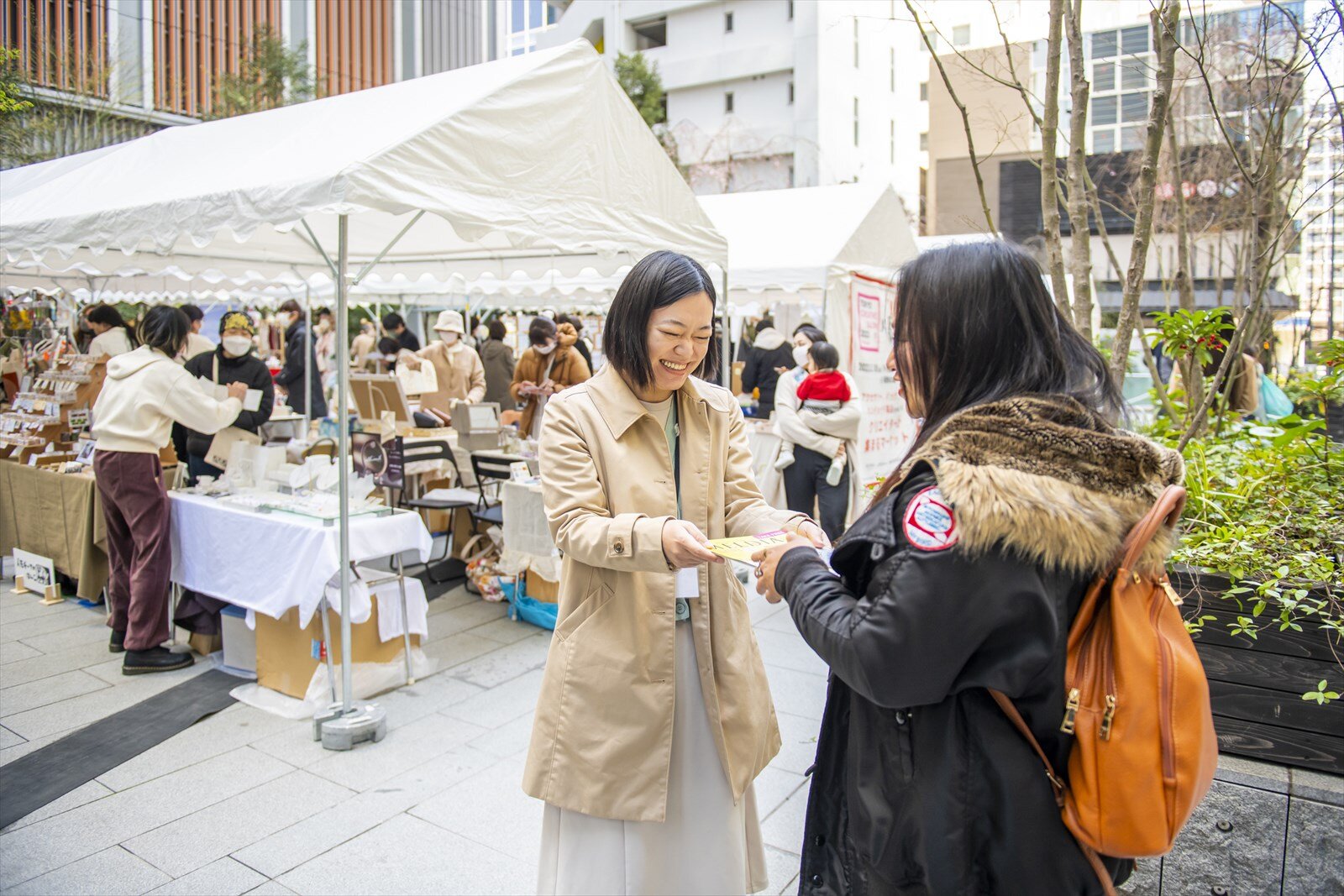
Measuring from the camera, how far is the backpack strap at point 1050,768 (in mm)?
1273

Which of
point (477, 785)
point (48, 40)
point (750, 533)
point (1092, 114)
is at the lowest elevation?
point (477, 785)

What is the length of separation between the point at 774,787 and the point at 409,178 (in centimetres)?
288

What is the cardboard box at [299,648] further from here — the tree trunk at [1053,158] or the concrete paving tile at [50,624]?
the tree trunk at [1053,158]

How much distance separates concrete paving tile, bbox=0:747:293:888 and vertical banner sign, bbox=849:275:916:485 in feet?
15.3

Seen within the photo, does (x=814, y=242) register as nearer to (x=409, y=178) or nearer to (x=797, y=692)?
(x=797, y=692)

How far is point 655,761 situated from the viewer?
192cm

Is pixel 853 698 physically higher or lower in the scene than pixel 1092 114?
lower

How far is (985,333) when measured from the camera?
1.37 meters

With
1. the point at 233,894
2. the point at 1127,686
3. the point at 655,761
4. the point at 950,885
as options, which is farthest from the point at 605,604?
the point at 233,894

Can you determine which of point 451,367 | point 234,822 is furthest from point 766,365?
point 234,822

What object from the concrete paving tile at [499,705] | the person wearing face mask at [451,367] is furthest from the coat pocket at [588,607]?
the person wearing face mask at [451,367]

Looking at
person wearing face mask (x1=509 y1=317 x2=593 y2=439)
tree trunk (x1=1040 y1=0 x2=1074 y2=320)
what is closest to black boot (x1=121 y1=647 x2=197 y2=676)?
person wearing face mask (x1=509 y1=317 x2=593 y2=439)

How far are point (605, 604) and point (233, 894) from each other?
5.96 feet

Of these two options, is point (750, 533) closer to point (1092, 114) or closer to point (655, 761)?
point (655, 761)
